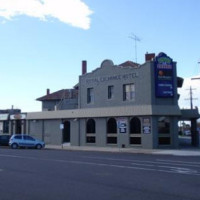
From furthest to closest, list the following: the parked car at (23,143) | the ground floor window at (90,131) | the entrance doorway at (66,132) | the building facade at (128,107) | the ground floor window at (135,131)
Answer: the entrance doorway at (66,132)
the ground floor window at (90,131)
the parked car at (23,143)
the ground floor window at (135,131)
the building facade at (128,107)

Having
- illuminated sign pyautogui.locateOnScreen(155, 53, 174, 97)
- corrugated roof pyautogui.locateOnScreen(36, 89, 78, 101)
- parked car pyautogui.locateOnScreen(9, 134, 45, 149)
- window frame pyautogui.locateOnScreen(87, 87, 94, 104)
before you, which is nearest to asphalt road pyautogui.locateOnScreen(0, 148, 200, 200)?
illuminated sign pyautogui.locateOnScreen(155, 53, 174, 97)

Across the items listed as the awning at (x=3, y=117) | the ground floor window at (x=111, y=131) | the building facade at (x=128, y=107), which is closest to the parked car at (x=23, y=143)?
the building facade at (x=128, y=107)

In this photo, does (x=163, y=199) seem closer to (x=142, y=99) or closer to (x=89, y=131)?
(x=142, y=99)

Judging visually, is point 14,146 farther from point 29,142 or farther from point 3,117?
point 3,117

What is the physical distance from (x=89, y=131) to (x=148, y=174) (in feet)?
85.9

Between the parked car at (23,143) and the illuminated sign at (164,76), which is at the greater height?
the illuminated sign at (164,76)

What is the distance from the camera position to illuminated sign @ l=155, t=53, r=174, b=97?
35781mm

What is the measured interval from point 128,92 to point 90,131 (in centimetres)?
661

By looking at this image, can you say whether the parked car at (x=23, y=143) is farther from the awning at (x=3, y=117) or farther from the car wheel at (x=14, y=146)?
the awning at (x=3, y=117)

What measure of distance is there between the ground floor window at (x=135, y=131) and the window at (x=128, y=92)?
7.35 feet

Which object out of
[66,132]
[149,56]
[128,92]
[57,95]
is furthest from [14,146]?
[57,95]

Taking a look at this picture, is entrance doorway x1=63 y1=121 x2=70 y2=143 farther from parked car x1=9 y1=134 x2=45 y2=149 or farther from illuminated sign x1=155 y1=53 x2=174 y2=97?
illuminated sign x1=155 y1=53 x2=174 y2=97

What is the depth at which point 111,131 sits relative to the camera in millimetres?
39156

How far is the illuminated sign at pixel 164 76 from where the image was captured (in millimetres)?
35781
